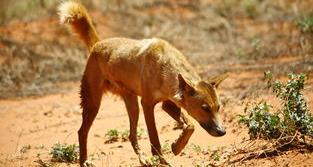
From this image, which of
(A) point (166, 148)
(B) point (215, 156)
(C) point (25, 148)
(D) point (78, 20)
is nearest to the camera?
(B) point (215, 156)

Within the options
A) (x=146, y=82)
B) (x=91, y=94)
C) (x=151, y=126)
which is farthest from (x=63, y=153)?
(x=146, y=82)

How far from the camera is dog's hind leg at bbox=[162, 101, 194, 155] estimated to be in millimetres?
6562

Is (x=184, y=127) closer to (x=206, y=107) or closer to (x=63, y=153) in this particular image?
(x=206, y=107)

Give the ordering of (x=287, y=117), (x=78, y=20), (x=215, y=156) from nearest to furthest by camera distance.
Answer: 1. (x=287, y=117)
2. (x=215, y=156)
3. (x=78, y=20)

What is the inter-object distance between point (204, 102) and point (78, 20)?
282cm

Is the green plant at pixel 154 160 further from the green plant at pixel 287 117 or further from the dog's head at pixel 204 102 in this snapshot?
the green plant at pixel 287 117

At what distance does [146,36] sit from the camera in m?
18.0

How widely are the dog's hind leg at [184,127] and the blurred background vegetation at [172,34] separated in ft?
13.9

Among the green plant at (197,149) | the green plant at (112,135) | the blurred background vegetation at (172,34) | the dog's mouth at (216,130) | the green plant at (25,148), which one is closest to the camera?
the dog's mouth at (216,130)

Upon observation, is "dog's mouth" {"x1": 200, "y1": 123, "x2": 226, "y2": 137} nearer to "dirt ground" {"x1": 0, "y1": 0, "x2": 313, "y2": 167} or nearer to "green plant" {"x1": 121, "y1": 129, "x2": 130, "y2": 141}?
"dirt ground" {"x1": 0, "y1": 0, "x2": 313, "y2": 167}

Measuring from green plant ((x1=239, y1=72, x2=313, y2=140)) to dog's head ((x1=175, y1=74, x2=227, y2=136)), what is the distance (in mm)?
607

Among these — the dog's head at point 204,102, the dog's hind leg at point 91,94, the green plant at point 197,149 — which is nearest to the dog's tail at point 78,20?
the dog's hind leg at point 91,94

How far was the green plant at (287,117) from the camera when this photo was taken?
6387 millimetres

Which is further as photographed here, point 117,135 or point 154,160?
point 117,135
